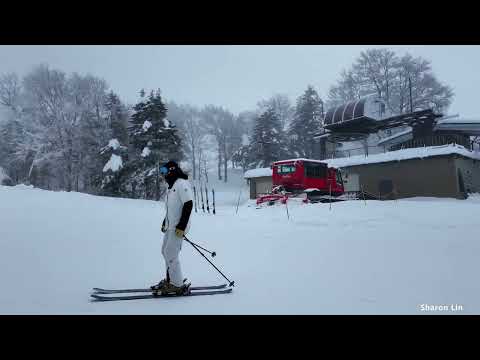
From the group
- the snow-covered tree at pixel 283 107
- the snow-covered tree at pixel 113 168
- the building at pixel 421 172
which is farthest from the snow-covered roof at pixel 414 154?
the snow-covered tree at pixel 283 107

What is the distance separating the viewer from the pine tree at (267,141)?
121ft

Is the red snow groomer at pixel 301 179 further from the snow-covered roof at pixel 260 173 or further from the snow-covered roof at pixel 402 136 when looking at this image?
the snow-covered roof at pixel 402 136

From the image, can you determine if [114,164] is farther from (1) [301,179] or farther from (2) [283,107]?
(2) [283,107]

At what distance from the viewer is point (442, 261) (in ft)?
17.7

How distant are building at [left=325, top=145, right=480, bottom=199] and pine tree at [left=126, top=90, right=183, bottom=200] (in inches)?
548

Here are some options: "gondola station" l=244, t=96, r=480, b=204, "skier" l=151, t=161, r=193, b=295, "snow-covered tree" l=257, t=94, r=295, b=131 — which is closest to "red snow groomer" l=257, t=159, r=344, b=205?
"gondola station" l=244, t=96, r=480, b=204

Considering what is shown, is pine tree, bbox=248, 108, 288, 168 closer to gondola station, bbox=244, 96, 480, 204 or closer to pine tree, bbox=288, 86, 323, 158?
pine tree, bbox=288, 86, 323, 158

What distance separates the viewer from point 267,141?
122 ft

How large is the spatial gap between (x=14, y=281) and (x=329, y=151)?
113 feet

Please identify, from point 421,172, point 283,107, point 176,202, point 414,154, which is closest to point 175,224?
point 176,202

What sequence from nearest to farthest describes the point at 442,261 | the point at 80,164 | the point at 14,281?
1. the point at 14,281
2. the point at 442,261
3. the point at 80,164

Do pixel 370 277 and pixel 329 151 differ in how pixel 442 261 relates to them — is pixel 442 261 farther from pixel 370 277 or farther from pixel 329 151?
Result: pixel 329 151

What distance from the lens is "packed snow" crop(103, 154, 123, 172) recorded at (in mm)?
26516
